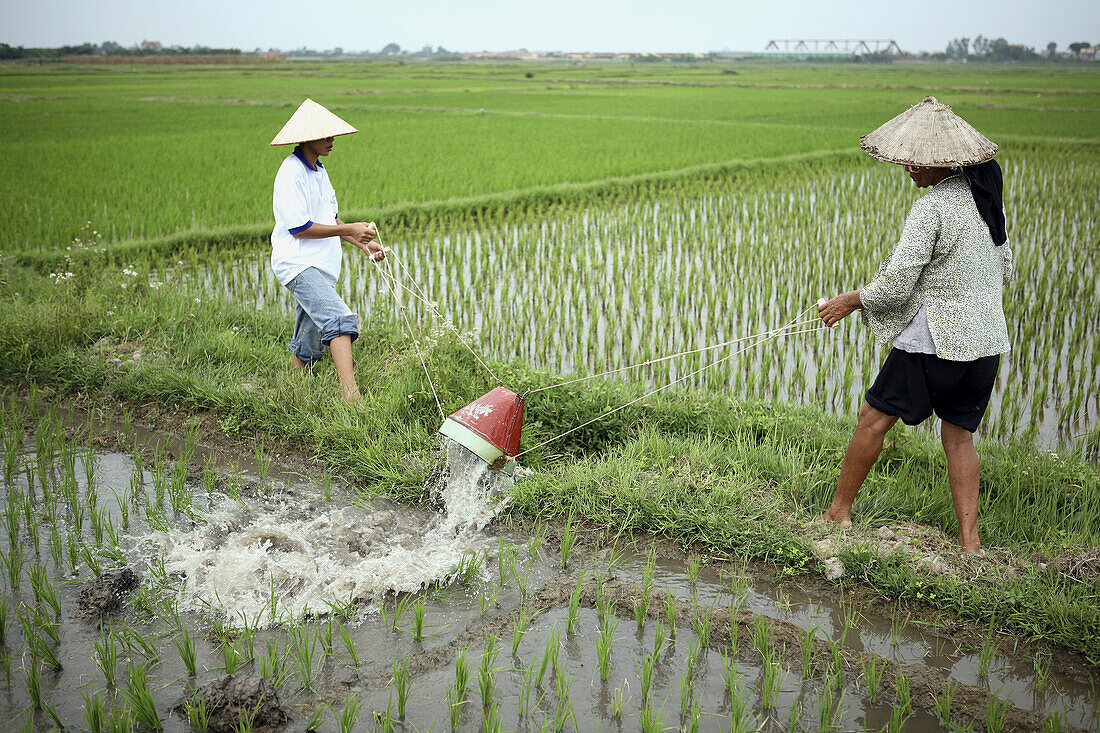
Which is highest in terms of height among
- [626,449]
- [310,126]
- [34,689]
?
[310,126]

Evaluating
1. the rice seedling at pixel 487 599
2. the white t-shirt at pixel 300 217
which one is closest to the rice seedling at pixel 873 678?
the rice seedling at pixel 487 599

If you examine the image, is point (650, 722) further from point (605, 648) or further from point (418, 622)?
point (418, 622)

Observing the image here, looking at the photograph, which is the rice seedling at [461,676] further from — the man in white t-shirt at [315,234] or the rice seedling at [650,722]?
the man in white t-shirt at [315,234]

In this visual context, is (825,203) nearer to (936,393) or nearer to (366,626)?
(936,393)

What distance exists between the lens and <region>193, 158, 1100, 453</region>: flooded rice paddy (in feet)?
14.7

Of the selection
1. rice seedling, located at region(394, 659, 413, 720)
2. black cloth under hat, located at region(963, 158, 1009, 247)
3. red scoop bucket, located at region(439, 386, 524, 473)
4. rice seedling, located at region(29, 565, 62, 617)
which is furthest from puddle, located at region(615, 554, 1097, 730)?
rice seedling, located at region(29, 565, 62, 617)

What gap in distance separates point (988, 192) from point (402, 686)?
2301 mm

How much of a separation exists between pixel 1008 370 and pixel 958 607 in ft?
8.12

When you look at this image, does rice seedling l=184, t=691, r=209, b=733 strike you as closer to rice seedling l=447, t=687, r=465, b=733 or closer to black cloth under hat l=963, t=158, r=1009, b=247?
rice seedling l=447, t=687, r=465, b=733

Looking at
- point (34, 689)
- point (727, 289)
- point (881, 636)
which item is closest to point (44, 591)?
point (34, 689)

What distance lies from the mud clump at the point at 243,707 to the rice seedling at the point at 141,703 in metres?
0.12

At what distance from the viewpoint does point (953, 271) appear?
103 inches

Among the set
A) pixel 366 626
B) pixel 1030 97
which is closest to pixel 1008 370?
pixel 366 626

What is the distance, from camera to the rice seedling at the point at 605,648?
7.54 feet
